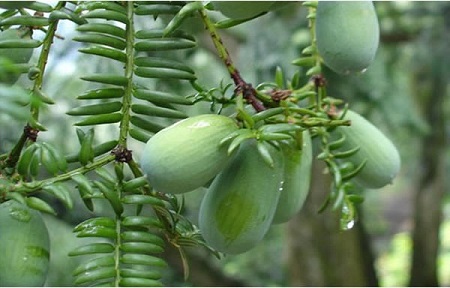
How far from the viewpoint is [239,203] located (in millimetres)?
470

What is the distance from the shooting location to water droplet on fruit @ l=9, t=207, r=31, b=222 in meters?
0.44

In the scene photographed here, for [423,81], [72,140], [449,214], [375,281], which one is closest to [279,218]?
[72,140]

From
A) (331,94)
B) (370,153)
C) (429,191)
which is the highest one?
(370,153)

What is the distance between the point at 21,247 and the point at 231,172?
0.45 feet

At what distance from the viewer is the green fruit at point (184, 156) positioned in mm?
427

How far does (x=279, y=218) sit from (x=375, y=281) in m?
1.92

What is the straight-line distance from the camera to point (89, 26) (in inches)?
19.9

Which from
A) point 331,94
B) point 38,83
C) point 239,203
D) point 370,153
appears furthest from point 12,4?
point 331,94

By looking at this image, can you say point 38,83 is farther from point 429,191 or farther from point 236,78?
point 429,191

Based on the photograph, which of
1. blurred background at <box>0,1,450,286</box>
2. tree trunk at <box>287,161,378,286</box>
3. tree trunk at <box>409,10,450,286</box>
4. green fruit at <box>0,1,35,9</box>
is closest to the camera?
green fruit at <box>0,1,35,9</box>

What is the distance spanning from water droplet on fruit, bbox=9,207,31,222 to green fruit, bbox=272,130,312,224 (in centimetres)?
18

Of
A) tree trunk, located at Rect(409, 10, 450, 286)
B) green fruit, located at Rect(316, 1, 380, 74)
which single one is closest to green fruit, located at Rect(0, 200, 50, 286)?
green fruit, located at Rect(316, 1, 380, 74)

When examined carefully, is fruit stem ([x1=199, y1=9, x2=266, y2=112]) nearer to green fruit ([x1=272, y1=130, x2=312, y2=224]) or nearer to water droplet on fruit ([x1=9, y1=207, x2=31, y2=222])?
green fruit ([x1=272, y1=130, x2=312, y2=224])

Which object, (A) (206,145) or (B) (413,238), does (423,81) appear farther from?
(A) (206,145)
